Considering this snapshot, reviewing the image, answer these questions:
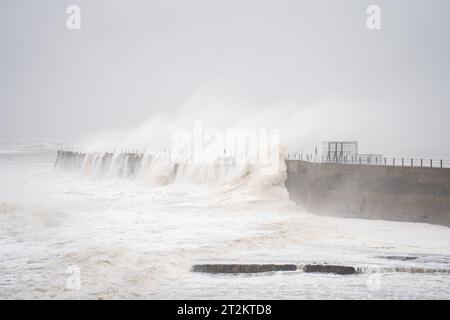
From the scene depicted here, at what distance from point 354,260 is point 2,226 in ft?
33.3

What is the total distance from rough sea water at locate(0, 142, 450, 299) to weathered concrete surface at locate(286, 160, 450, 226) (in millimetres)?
600

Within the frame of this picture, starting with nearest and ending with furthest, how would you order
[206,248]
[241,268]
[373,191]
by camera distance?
[241,268]
[206,248]
[373,191]

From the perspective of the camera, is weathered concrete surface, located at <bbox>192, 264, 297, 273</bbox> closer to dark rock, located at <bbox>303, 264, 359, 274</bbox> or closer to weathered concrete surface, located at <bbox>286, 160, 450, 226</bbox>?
dark rock, located at <bbox>303, 264, 359, 274</bbox>

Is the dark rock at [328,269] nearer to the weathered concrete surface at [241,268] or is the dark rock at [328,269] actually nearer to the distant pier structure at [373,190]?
the weathered concrete surface at [241,268]

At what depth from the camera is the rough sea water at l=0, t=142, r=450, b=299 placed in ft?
31.3

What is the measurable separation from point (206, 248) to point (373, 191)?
8515 millimetres

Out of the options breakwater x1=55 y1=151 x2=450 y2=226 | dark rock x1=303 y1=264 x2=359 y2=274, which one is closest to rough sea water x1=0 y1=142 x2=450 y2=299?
dark rock x1=303 y1=264 x2=359 y2=274

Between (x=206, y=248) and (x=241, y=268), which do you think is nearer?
(x=241, y=268)

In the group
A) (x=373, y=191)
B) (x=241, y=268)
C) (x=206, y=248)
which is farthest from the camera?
(x=373, y=191)

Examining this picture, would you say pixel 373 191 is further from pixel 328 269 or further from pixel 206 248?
pixel 328 269

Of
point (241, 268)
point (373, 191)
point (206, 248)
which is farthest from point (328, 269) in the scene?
point (373, 191)

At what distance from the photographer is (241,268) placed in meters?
10.9

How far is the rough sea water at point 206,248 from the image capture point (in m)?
9.55
